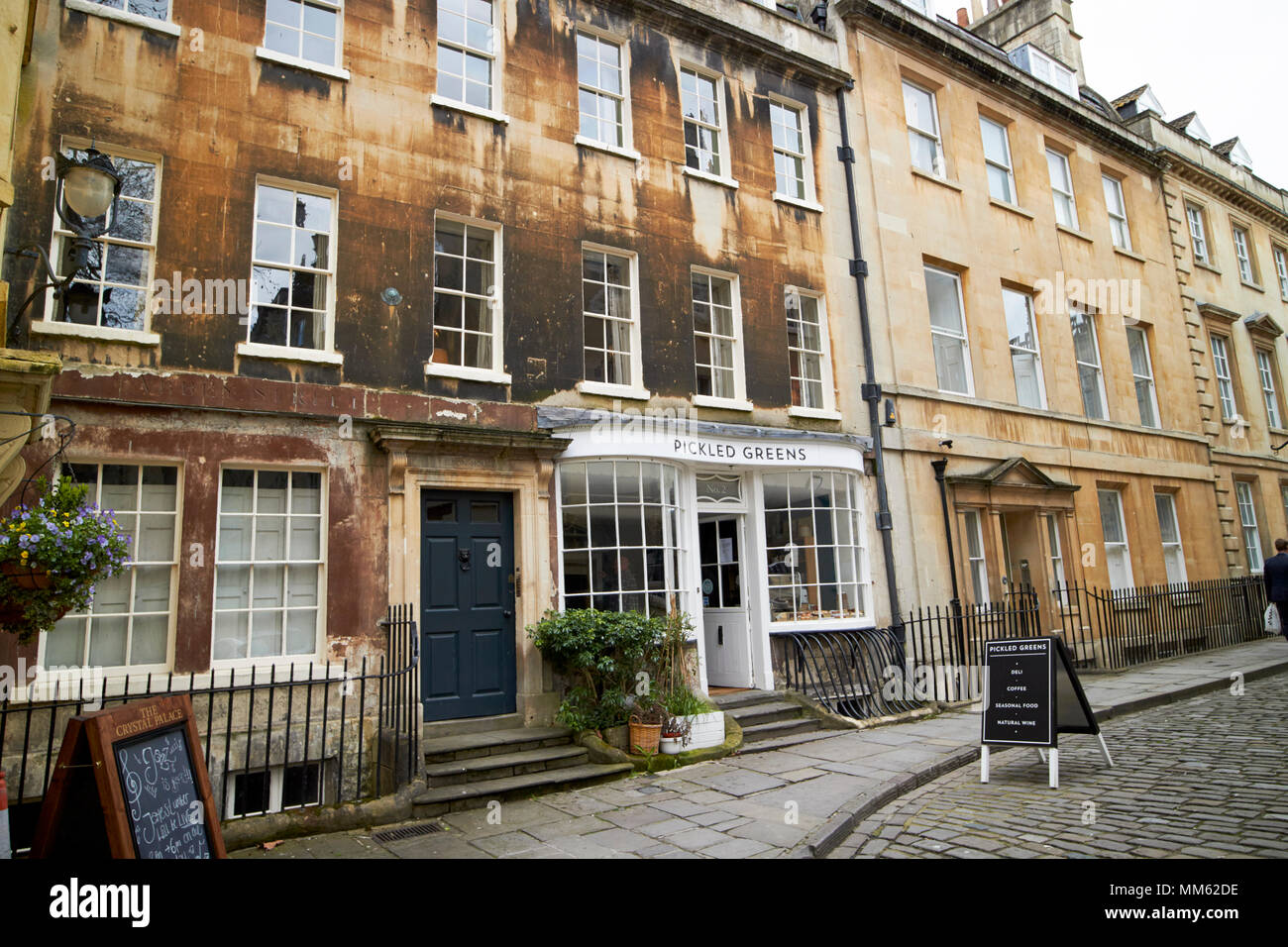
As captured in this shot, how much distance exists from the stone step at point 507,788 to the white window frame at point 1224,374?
19.5 m

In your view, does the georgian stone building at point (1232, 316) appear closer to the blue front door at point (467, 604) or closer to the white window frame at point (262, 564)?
the blue front door at point (467, 604)

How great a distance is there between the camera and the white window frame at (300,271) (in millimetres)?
8008

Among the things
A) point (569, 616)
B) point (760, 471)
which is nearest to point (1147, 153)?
point (760, 471)

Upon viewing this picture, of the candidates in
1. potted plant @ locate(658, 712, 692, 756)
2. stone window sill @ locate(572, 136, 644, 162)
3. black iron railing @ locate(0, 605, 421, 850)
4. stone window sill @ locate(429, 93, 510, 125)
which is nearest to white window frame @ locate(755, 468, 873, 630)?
potted plant @ locate(658, 712, 692, 756)

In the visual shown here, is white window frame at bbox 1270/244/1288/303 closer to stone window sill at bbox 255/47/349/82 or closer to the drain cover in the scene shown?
stone window sill at bbox 255/47/349/82

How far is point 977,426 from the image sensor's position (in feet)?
45.4

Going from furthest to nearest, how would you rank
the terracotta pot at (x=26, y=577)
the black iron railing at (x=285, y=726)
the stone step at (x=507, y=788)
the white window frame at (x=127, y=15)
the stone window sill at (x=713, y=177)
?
the stone window sill at (x=713, y=177)
the white window frame at (x=127, y=15)
the stone step at (x=507, y=788)
the black iron railing at (x=285, y=726)
the terracotta pot at (x=26, y=577)

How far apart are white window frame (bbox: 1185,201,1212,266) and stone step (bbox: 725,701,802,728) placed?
58.8 feet

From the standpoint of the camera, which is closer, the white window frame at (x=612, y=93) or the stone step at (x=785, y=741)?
the stone step at (x=785, y=741)

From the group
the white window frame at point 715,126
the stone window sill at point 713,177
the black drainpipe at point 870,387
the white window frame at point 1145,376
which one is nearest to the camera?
the stone window sill at point 713,177

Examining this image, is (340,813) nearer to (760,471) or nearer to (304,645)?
(304,645)

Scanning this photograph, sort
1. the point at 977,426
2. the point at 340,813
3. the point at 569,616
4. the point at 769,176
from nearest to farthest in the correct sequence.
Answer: the point at 340,813, the point at 569,616, the point at 769,176, the point at 977,426

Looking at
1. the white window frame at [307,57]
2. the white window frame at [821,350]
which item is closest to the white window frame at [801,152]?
the white window frame at [821,350]

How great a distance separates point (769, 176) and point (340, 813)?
1058cm
